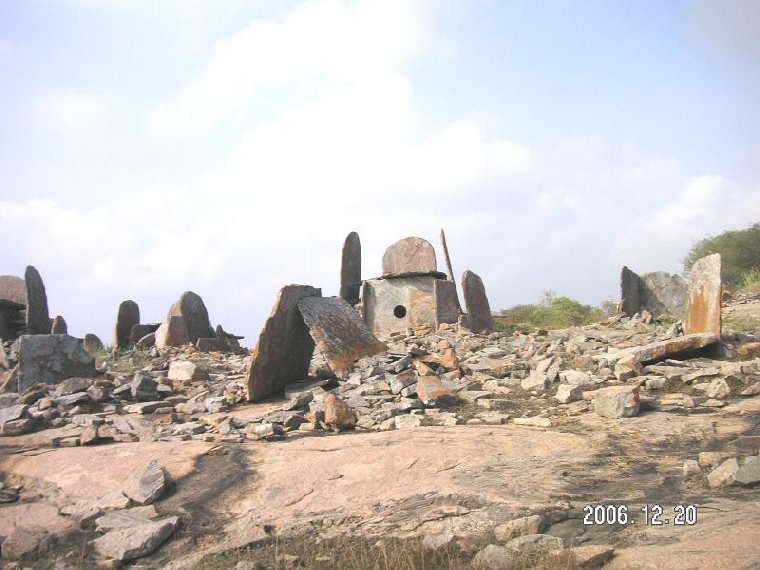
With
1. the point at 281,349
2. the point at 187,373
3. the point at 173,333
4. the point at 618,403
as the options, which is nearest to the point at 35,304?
the point at 173,333

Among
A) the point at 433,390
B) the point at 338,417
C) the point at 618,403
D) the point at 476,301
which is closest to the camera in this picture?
the point at 618,403

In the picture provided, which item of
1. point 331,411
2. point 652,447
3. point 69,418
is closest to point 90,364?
point 69,418

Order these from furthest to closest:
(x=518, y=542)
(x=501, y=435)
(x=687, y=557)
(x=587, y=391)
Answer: (x=587, y=391), (x=501, y=435), (x=518, y=542), (x=687, y=557)

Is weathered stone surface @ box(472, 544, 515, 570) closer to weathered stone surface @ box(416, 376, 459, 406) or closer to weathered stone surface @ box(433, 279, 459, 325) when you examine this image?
weathered stone surface @ box(416, 376, 459, 406)

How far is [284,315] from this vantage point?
707cm

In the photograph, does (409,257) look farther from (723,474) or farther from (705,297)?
(723,474)

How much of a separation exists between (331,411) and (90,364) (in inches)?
188

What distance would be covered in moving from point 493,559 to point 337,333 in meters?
4.98

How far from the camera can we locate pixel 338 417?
16.3ft

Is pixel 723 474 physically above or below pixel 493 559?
above

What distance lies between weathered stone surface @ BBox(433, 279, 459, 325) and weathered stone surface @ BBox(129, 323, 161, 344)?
7183 millimetres

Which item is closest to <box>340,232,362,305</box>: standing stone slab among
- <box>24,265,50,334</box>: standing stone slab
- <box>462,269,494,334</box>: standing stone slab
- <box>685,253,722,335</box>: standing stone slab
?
<box>462,269,494,334</box>: standing stone slab

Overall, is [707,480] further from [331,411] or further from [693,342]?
[693,342]

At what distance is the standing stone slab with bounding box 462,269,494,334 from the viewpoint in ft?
46.2
